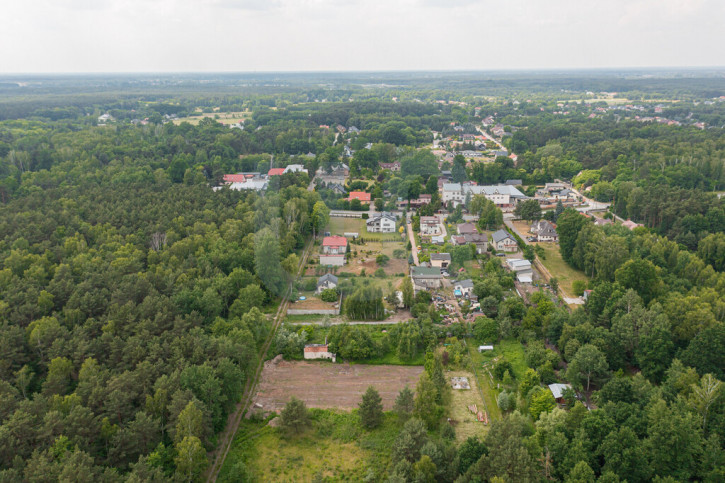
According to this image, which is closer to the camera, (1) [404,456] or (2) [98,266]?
(1) [404,456]

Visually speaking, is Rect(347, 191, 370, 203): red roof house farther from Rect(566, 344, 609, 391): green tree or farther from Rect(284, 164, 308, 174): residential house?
Rect(566, 344, 609, 391): green tree

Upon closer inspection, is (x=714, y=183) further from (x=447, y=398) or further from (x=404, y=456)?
(x=404, y=456)

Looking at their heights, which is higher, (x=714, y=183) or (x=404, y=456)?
(x=714, y=183)

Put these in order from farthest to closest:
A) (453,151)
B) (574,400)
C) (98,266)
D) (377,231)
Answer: (453,151) → (377,231) → (98,266) → (574,400)

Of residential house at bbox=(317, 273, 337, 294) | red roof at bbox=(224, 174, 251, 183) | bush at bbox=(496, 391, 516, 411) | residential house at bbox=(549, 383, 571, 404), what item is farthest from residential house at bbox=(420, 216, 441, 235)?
red roof at bbox=(224, 174, 251, 183)

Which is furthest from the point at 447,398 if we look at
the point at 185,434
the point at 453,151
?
the point at 453,151

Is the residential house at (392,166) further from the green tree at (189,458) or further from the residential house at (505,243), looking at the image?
the green tree at (189,458)
